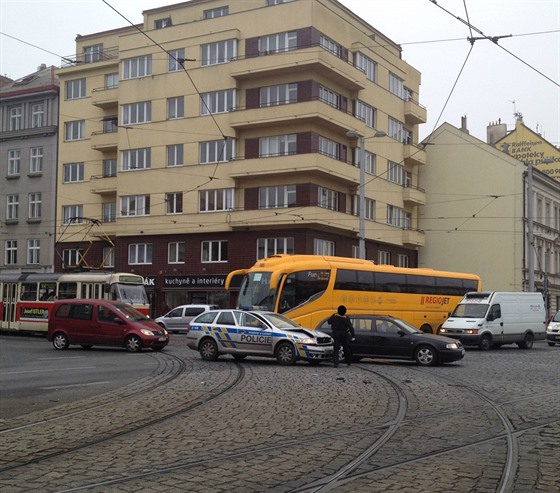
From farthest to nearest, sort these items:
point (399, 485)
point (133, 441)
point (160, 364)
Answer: point (160, 364)
point (133, 441)
point (399, 485)

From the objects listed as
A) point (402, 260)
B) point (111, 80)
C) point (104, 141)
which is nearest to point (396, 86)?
point (402, 260)

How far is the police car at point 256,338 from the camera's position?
20.5 meters

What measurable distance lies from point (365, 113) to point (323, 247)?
10222mm

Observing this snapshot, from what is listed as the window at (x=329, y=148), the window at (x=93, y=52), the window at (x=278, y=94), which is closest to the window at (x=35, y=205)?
the window at (x=93, y=52)

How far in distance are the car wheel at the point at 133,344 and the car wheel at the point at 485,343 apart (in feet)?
43.7

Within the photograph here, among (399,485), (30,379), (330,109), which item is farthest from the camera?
(330,109)

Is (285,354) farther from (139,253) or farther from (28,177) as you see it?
(28,177)

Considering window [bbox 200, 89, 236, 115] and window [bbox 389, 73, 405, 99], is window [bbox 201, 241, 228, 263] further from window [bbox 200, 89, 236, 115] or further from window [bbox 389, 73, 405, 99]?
window [bbox 389, 73, 405, 99]

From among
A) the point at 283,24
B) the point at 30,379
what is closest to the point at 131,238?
the point at 283,24

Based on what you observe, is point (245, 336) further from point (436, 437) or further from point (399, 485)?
point (399, 485)

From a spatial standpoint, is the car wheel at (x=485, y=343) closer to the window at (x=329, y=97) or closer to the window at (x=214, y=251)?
the window at (x=329, y=97)

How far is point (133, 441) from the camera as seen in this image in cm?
928

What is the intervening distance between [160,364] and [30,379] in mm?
4473

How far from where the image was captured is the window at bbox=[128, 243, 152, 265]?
52281mm
